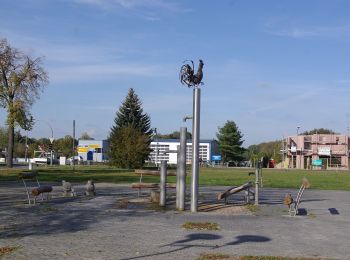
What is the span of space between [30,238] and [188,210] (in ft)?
21.6

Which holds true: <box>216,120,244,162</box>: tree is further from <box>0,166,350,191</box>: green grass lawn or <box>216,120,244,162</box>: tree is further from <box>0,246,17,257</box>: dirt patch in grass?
<box>0,246,17,257</box>: dirt patch in grass

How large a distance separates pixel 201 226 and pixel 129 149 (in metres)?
51.1

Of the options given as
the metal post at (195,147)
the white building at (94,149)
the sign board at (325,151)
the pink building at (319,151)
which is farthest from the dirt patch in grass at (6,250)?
the white building at (94,149)

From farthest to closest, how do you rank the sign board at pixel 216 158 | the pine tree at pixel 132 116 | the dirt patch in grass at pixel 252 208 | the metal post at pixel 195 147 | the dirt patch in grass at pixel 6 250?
the sign board at pixel 216 158 < the pine tree at pixel 132 116 < the dirt patch in grass at pixel 252 208 < the metal post at pixel 195 147 < the dirt patch in grass at pixel 6 250

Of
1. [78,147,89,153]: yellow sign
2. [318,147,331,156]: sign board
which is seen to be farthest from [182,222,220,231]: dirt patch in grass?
[78,147,89,153]: yellow sign

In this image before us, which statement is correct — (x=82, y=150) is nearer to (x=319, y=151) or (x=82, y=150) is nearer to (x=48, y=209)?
(x=319, y=151)

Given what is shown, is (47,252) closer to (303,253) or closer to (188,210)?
(303,253)

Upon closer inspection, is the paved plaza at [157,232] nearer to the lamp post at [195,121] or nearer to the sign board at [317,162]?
the lamp post at [195,121]

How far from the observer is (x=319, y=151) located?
4188 inches

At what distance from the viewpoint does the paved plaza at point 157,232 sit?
30.9 feet

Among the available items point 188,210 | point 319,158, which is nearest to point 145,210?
point 188,210

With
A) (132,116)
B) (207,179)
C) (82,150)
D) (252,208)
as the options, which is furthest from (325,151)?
(252,208)

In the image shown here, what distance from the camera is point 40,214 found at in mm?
14547

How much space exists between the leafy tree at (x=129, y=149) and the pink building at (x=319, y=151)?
163 feet
